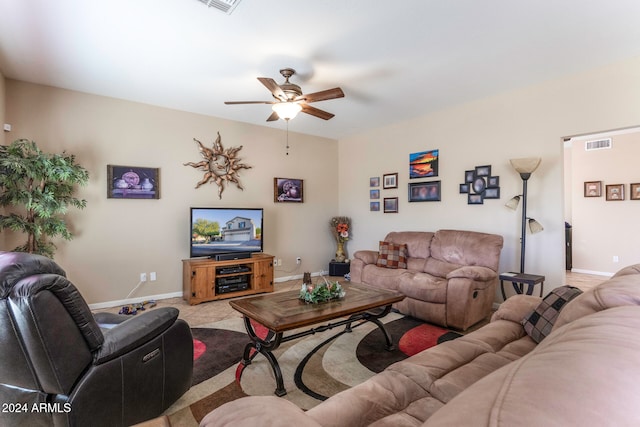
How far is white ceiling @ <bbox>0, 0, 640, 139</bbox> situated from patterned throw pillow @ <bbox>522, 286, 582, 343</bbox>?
2036mm

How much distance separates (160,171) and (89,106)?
3.63 feet

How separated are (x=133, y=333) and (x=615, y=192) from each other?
7.62 meters

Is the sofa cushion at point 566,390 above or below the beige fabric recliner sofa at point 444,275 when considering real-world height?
above

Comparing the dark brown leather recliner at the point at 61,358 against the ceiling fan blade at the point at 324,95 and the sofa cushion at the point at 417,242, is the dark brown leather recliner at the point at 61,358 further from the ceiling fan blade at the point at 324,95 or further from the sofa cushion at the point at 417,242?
the sofa cushion at the point at 417,242

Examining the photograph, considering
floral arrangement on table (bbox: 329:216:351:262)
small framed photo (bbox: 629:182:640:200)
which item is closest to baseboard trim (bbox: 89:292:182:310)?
floral arrangement on table (bbox: 329:216:351:262)

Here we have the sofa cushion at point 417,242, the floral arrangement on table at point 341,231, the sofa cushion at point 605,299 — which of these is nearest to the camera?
the sofa cushion at point 605,299

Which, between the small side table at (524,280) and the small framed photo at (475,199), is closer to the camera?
the small side table at (524,280)

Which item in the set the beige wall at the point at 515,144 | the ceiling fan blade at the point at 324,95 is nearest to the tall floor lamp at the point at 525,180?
the beige wall at the point at 515,144

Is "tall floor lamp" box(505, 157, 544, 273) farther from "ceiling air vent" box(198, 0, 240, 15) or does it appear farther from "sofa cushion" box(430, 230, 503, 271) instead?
"ceiling air vent" box(198, 0, 240, 15)

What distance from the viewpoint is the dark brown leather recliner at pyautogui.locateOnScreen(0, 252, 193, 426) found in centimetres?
135

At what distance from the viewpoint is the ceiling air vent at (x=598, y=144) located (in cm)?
580

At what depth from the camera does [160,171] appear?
14.4ft

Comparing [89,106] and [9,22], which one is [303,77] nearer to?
[9,22]

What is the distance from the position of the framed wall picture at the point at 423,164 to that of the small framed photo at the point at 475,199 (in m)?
0.63
